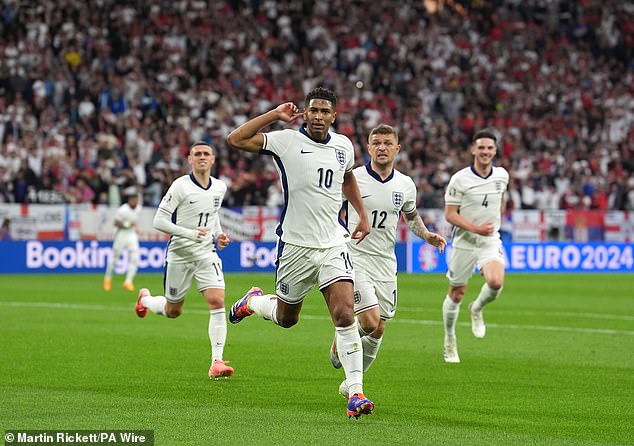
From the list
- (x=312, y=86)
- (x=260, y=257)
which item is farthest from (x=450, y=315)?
(x=312, y=86)

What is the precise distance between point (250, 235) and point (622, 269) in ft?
37.5

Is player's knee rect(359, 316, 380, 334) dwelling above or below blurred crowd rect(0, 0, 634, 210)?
below

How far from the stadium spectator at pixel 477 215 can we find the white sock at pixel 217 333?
116 inches

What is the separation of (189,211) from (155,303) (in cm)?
142

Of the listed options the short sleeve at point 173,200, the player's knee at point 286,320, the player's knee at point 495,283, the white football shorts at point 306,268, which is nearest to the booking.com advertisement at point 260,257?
the player's knee at point 495,283

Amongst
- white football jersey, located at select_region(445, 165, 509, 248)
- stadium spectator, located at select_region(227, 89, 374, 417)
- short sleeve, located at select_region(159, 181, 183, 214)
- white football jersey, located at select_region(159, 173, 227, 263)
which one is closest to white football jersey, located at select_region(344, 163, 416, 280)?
stadium spectator, located at select_region(227, 89, 374, 417)

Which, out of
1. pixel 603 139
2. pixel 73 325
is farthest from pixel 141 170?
pixel 603 139

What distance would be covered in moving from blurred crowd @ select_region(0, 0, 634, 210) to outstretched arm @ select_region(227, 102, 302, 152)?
823 inches

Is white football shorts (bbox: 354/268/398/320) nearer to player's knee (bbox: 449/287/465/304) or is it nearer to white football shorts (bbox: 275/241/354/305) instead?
white football shorts (bbox: 275/241/354/305)

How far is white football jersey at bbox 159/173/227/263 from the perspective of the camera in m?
12.3

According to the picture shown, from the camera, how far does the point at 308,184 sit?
8.93 metres

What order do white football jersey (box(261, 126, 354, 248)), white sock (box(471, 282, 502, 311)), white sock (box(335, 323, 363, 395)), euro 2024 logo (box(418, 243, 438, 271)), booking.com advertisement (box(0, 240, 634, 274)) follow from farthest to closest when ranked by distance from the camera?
1. euro 2024 logo (box(418, 243, 438, 271))
2. booking.com advertisement (box(0, 240, 634, 274))
3. white sock (box(471, 282, 502, 311))
4. white football jersey (box(261, 126, 354, 248))
5. white sock (box(335, 323, 363, 395))

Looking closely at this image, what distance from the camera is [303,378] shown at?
37.2 feet

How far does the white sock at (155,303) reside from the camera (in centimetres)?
1306
